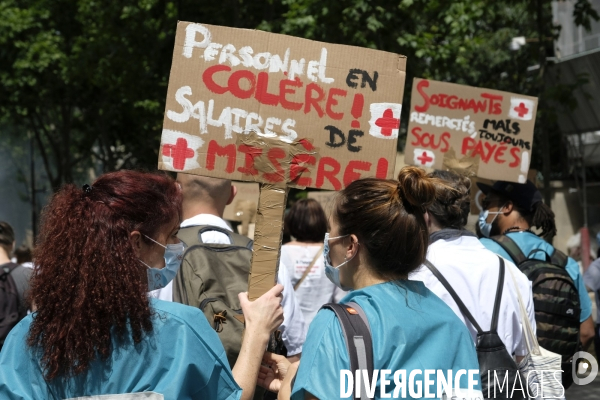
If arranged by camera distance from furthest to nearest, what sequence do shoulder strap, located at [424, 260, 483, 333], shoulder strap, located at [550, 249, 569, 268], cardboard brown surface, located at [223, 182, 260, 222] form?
1. cardboard brown surface, located at [223, 182, 260, 222]
2. shoulder strap, located at [550, 249, 569, 268]
3. shoulder strap, located at [424, 260, 483, 333]

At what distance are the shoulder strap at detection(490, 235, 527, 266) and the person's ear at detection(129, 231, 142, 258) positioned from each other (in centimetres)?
282

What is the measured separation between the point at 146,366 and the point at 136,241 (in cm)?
36

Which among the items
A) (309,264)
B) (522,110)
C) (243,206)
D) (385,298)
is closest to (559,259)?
(522,110)

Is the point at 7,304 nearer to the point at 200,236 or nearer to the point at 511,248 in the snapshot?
the point at 200,236

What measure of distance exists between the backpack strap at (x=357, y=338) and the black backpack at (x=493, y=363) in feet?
3.27

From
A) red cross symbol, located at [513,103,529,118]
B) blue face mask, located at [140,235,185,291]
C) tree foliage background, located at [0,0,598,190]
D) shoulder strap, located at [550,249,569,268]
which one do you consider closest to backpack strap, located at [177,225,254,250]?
tree foliage background, located at [0,0,598,190]

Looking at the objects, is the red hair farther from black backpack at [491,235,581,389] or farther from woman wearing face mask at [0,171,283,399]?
black backpack at [491,235,581,389]

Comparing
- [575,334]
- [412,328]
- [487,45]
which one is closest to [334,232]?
[412,328]

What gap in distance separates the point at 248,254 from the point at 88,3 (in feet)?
46.8

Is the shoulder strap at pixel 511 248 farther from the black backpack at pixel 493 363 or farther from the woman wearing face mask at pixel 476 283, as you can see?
the black backpack at pixel 493 363

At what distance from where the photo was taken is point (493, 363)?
3314 mm

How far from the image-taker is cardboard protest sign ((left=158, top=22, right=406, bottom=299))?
10.3 feet

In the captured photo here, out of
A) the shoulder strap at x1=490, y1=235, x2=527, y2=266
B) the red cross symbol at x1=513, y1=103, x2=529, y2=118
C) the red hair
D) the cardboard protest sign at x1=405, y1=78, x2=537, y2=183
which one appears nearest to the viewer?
the red hair

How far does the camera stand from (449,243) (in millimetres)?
3715
